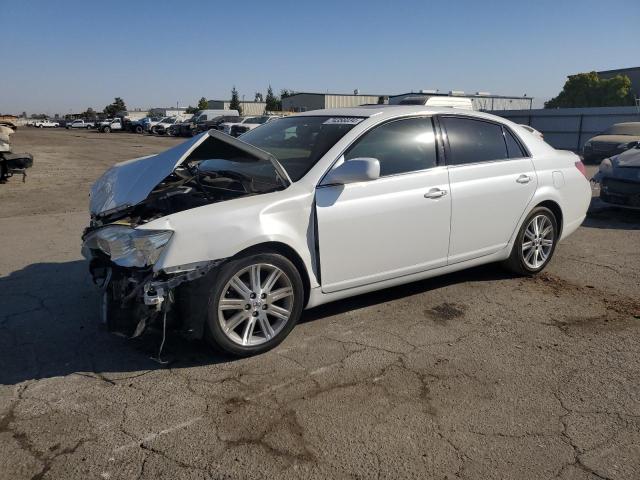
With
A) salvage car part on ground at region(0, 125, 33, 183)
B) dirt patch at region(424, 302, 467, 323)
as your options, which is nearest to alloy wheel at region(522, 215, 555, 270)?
dirt patch at region(424, 302, 467, 323)

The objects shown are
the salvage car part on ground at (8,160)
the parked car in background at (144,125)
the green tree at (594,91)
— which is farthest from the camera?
the green tree at (594,91)

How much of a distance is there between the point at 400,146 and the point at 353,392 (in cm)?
210

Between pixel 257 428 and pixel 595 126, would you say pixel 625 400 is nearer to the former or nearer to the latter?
pixel 257 428

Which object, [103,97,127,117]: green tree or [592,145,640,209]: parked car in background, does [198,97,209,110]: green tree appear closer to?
[103,97,127,117]: green tree

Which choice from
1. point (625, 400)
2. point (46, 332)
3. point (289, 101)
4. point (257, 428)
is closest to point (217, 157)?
point (46, 332)

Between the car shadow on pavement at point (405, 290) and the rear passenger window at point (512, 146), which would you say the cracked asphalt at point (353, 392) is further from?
the rear passenger window at point (512, 146)

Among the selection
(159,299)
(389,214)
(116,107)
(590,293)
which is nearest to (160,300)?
(159,299)

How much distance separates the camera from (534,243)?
17.8 ft

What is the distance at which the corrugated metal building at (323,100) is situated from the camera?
185ft

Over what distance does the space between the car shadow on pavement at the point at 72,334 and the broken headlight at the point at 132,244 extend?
59 cm

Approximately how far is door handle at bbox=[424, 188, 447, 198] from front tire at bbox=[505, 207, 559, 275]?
3.95ft


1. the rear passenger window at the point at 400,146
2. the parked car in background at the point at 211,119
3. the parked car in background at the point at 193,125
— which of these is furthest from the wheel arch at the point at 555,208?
the parked car in background at the point at 193,125

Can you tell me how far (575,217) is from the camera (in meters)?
5.81

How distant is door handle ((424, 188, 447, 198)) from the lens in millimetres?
4423
